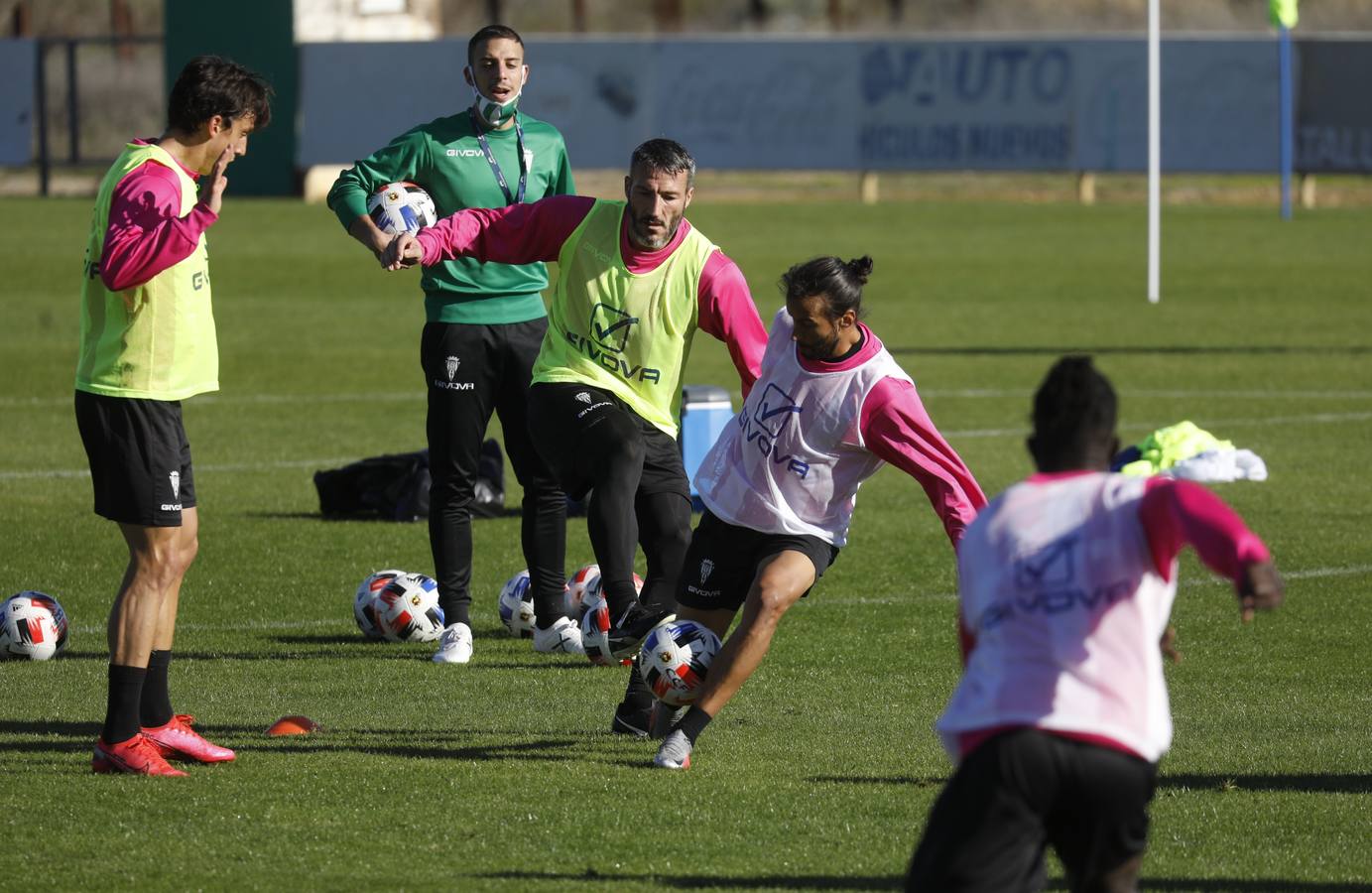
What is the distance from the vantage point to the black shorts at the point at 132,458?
22.5 ft

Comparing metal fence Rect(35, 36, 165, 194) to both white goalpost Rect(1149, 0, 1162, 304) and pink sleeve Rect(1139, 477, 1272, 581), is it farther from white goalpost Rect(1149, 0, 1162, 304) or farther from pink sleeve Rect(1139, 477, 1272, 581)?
pink sleeve Rect(1139, 477, 1272, 581)

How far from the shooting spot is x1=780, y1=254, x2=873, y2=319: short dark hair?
267 inches

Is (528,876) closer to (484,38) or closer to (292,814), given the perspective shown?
(292,814)

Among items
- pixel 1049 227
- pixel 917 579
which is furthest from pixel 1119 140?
pixel 917 579

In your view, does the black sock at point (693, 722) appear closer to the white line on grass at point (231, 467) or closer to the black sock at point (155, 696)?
the black sock at point (155, 696)

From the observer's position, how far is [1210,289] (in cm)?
2852

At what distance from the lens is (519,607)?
31.3ft

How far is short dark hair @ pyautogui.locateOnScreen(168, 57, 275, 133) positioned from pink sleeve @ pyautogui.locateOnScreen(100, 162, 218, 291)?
256 millimetres

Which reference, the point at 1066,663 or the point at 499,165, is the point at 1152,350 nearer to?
the point at 499,165

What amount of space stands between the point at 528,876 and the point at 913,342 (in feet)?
57.1

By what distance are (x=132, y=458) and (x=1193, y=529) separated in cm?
377

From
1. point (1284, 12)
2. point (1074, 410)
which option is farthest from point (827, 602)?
point (1284, 12)

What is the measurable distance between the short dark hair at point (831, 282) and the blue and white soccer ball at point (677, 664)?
118 cm

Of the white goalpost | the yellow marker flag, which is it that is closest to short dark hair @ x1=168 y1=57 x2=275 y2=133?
the white goalpost
